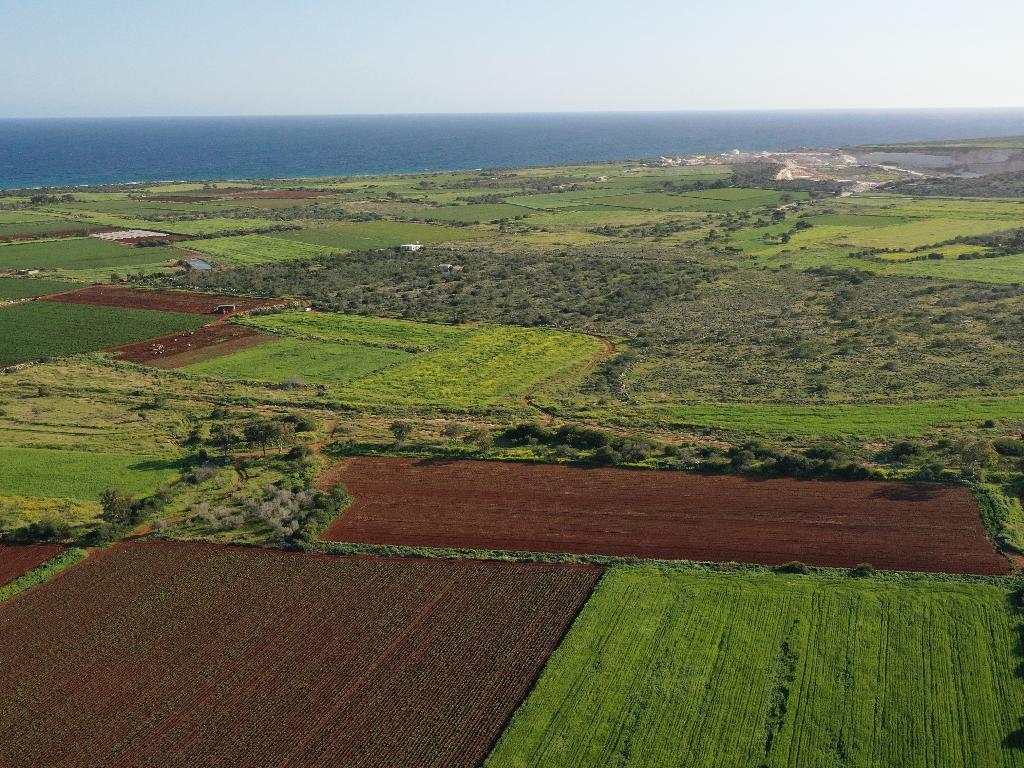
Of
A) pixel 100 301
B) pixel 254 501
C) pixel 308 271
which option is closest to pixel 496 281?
pixel 308 271

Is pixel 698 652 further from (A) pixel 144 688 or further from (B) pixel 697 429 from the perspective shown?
(B) pixel 697 429

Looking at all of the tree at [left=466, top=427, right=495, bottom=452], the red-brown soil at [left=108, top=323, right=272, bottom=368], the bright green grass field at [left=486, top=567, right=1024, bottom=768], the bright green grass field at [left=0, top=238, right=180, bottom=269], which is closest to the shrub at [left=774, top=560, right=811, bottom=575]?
the bright green grass field at [left=486, top=567, right=1024, bottom=768]

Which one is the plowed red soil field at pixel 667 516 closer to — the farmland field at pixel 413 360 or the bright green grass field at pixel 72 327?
the farmland field at pixel 413 360

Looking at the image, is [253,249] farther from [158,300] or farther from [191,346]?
[191,346]

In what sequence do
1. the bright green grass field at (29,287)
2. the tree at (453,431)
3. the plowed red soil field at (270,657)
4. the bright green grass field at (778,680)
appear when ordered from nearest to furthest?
the bright green grass field at (778,680) < the plowed red soil field at (270,657) < the tree at (453,431) < the bright green grass field at (29,287)

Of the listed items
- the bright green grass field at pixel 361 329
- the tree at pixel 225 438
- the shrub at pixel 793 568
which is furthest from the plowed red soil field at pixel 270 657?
the bright green grass field at pixel 361 329

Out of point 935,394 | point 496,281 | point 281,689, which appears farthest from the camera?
point 496,281

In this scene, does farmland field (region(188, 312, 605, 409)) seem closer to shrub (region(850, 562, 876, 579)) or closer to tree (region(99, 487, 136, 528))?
tree (region(99, 487, 136, 528))
